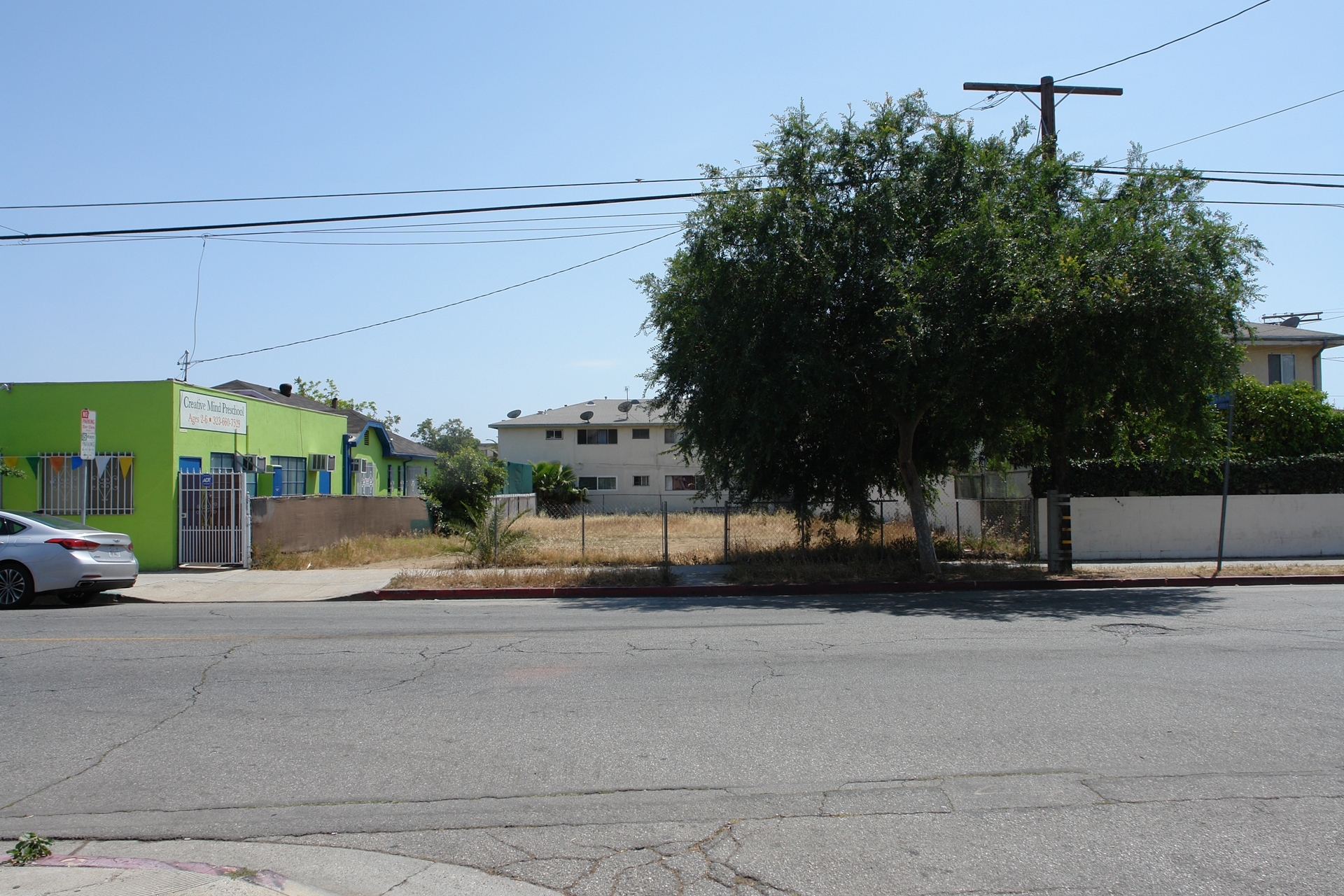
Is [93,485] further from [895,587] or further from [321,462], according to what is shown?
[895,587]

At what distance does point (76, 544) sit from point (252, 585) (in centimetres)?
325

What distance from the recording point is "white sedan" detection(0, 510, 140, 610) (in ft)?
47.4

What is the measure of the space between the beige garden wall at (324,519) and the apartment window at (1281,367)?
29.1 metres

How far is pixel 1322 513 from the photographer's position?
2103 cm

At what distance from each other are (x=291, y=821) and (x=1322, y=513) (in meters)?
22.7

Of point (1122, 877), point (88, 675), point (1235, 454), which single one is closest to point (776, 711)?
point (1122, 877)

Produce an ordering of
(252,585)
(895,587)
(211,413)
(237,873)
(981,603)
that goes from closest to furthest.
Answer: (237,873)
(981,603)
(895,587)
(252,585)
(211,413)

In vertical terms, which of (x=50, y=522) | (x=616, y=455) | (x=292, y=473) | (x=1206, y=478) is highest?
(x=616, y=455)

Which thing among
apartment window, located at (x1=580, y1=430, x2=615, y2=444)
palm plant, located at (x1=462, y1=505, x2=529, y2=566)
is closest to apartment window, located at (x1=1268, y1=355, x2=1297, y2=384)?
palm plant, located at (x1=462, y1=505, x2=529, y2=566)

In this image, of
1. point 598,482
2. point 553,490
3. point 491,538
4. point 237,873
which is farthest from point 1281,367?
point 237,873

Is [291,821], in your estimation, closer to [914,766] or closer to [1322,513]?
[914,766]

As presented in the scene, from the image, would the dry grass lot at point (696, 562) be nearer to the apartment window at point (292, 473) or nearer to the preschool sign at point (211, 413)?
the apartment window at point (292, 473)

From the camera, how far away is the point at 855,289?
1691 centimetres

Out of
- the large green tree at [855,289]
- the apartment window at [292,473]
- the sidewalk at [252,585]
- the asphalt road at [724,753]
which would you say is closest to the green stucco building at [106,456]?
the sidewalk at [252,585]
